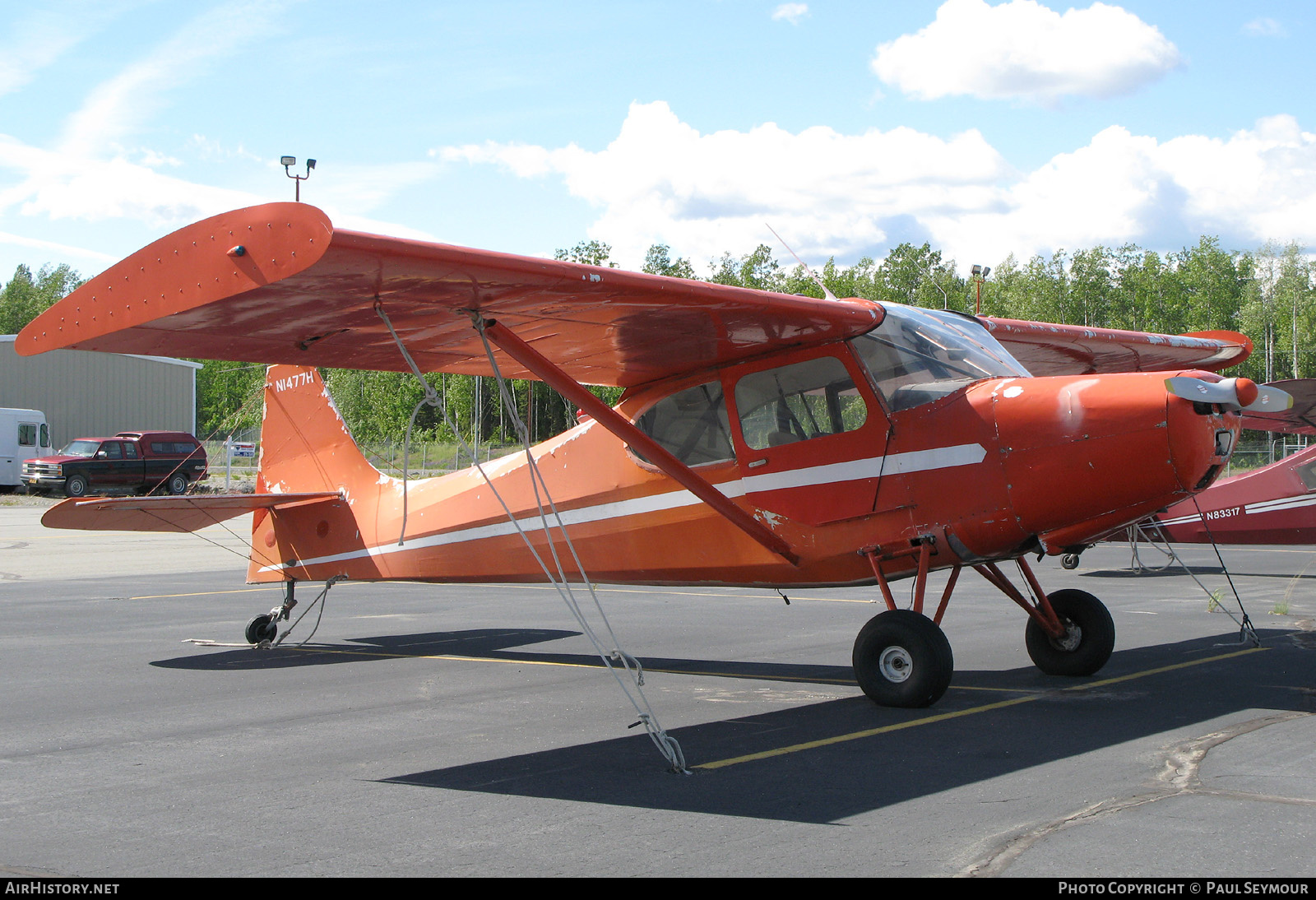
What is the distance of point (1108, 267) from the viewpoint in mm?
Answer: 78938

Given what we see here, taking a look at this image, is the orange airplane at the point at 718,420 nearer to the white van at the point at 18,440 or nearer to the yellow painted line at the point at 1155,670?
the yellow painted line at the point at 1155,670

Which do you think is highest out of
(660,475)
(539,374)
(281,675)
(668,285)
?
Result: (668,285)

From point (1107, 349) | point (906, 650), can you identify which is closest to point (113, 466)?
point (1107, 349)

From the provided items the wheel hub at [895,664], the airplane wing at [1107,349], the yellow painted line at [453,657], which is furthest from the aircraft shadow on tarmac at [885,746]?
the airplane wing at [1107,349]

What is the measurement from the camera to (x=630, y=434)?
7086 mm

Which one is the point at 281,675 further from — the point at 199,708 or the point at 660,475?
the point at 660,475

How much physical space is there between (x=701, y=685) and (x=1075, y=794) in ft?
12.7

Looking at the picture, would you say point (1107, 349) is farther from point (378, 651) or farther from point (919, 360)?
point (378, 651)

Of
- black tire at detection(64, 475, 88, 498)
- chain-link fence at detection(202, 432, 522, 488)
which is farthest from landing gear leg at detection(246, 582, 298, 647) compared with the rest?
chain-link fence at detection(202, 432, 522, 488)

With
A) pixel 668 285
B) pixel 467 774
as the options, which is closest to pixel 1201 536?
pixel 668 285

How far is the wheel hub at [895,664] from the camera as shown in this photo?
23.1ft

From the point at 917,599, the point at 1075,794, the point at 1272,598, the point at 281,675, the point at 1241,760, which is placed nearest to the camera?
the point at 1075,794

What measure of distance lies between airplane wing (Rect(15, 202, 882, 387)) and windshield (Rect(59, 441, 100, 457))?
37.1 meters

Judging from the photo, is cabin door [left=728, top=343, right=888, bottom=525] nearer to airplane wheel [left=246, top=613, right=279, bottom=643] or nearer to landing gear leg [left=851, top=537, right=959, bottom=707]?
landing gear leg [left=851, top=537, right=959, bottom=707]
